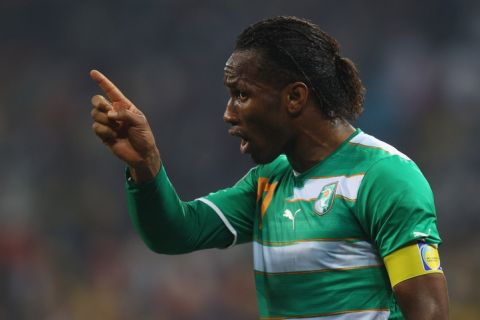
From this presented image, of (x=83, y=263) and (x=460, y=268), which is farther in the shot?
(x=83, y=263)

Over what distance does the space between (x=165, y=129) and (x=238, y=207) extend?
4291 mm

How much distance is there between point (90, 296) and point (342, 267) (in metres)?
4.27

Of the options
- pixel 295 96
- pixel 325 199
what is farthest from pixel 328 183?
pixel 295 96

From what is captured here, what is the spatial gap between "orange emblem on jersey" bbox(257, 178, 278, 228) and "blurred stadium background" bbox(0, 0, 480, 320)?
11.5 feet

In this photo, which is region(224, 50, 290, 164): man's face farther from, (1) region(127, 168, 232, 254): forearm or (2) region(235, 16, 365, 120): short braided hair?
(1) region(127, 168, 232, 254): forearm

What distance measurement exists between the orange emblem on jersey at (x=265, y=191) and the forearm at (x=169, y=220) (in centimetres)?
15

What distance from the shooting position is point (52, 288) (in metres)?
6.39

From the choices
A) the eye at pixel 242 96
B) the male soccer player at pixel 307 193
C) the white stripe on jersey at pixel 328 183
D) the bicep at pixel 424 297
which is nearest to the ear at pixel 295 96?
the male soccer player at pixel 307 193

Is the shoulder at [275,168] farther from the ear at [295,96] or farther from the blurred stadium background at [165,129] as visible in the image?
the blurred stadium background at [165,129]

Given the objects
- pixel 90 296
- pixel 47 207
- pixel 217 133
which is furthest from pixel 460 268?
pixel 47 207

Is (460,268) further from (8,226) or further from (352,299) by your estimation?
(352,299)

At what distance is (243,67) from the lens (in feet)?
8.29

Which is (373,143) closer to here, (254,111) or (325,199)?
(325,199)

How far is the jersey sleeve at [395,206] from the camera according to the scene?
2232 mm
